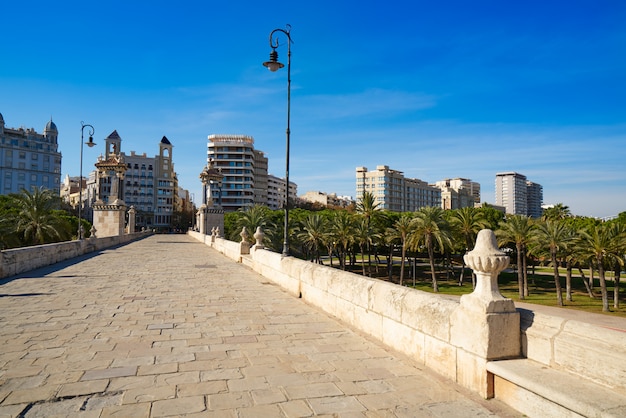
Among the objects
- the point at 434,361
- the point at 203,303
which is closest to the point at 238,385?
the point at 434,361

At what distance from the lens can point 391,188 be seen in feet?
489

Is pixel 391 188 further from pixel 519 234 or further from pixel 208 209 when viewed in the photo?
pixel 519 234

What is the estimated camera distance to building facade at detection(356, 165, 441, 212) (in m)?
147

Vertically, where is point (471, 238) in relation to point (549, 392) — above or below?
below

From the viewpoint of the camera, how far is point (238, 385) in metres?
4.43

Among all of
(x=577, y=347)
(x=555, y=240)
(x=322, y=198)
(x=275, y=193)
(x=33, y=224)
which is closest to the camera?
(x=577, y=347)

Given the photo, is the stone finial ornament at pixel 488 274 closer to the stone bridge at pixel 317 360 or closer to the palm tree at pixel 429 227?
the stone bridge at pixel 317 360

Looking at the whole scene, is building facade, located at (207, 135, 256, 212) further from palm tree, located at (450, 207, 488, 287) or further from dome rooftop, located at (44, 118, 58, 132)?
palm tree, located at (450, 207, 488, 287)

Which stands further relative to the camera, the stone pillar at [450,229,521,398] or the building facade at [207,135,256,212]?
the building facade at [207,135,256,212]

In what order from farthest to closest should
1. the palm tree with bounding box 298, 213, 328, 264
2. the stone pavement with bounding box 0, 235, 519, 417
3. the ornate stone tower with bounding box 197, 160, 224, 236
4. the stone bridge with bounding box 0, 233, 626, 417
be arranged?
the ornate stone tower with bounding box 197, 160, 224, 236, the palm tree with bounding box 298, 213, 328, 264, the stone pavement with bounding box 0, 235, 519, 417, the stone bridge with bounding box 0, 233, 626, 417

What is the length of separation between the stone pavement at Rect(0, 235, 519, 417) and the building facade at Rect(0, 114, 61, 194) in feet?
363

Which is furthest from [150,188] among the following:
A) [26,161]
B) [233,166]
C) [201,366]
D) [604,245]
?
[201,366]

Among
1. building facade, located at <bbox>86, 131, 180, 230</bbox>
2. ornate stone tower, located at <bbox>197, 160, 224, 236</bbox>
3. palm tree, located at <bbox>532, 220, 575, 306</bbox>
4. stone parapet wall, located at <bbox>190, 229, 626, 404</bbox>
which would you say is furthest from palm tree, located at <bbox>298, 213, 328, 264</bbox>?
building facade, located at <bbox>86, 131, 180, 230</bbox>

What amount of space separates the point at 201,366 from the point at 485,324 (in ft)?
10.9
